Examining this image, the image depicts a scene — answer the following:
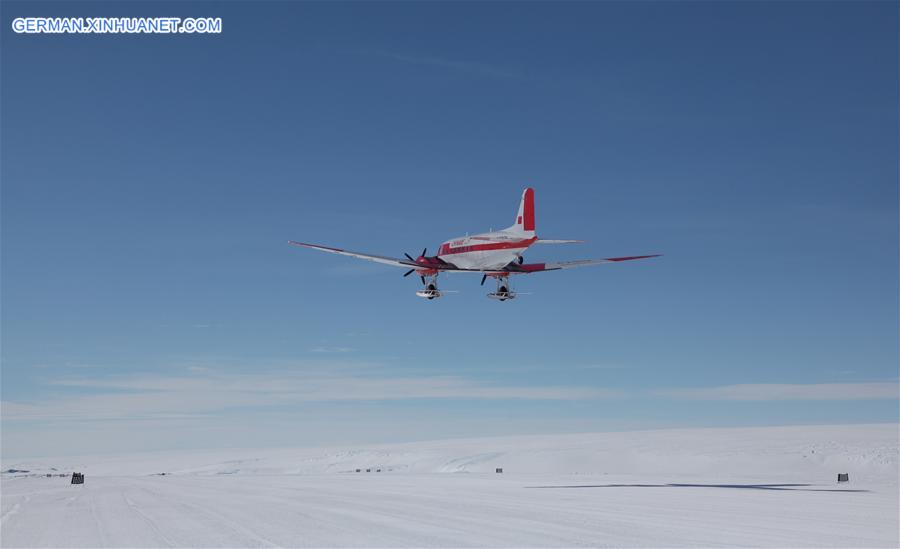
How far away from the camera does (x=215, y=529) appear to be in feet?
106

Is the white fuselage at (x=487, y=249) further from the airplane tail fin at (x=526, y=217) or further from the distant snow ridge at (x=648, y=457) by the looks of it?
the distant snow ridge at (x=648, y=457)

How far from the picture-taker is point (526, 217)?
→ 6825 centimetres

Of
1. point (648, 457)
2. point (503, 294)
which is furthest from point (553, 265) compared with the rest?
point (648, 457)

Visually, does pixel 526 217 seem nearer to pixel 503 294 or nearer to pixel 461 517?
pixel 503 294

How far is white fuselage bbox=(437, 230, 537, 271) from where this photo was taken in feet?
221

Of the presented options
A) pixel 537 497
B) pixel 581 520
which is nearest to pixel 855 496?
pixel 537 497

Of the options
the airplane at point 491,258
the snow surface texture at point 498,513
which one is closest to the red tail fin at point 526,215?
the airplane at point 491,258

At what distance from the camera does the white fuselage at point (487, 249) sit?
67.5 m

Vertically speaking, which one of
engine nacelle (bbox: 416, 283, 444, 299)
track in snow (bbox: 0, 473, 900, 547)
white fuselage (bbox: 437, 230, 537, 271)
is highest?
white fuselage (bbox: 437, 230, 537, 271)

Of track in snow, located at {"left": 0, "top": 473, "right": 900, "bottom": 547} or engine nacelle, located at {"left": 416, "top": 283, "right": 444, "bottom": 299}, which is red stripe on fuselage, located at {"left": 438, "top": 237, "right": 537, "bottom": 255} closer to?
engine nacelle, located at {"left": 416, "top": 283, "right": 444, "bottom": 299}

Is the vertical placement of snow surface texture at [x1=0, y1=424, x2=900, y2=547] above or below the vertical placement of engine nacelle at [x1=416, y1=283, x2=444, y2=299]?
below

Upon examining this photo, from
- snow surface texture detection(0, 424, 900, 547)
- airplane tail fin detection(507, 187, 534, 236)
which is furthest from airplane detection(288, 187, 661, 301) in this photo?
snow surface texture detection(0, 424, 900, 547)

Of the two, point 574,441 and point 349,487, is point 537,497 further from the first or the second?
point 574,441

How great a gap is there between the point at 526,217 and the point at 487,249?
163 inches
